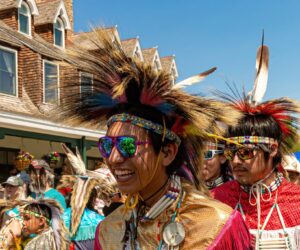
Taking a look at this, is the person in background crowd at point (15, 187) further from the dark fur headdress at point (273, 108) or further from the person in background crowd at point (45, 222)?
the dark fur headdress at point (273, 108)

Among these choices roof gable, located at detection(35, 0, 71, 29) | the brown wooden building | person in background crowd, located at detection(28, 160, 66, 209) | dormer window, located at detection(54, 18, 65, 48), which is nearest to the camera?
person in background crowd, located at detection(28, 160, 66, 209)

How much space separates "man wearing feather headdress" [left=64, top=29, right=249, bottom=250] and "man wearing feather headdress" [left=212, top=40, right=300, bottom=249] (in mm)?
660

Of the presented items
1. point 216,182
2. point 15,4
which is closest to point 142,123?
point 216,182

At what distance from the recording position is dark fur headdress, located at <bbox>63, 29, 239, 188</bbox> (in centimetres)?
276

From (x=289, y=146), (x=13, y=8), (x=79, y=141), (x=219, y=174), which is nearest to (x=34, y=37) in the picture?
(x=13, y=8)

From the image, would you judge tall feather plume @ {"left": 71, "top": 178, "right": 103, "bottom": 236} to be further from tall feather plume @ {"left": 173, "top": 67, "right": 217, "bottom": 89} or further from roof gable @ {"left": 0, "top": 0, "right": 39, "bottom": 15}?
roof gable @ {"left": 0, "top": 0, "right": 39, "bottom": 15}

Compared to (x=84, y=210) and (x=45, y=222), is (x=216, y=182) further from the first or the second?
(x=45, y=222)

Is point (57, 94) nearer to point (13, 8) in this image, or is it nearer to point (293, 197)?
point (293, 197)

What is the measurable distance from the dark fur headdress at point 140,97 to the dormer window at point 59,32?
14515 millimetres

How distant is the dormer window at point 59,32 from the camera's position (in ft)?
56.0

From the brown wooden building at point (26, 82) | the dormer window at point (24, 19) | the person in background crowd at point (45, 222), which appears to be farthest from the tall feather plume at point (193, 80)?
the dormer window at point (24, 19)

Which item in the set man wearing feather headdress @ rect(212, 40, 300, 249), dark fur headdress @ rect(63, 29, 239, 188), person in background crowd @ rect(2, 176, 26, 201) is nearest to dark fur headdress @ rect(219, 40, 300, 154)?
man wearing feather headdress @ rect(212, 40, 300, 249)

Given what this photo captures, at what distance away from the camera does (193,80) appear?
2.86 meters

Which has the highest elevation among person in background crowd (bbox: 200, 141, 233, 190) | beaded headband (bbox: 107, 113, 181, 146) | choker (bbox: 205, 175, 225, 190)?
beaded headband (bbox: 107, 113, 181, 146)
